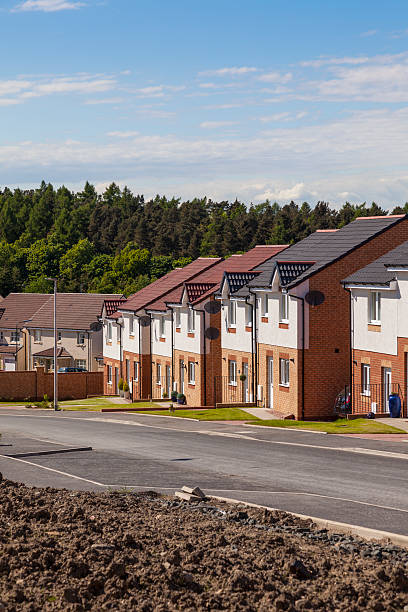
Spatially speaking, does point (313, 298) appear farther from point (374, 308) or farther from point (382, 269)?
point (382, 269)

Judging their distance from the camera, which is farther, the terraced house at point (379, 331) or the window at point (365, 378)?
the window at point (365, 378)

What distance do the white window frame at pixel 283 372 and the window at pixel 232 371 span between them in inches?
265

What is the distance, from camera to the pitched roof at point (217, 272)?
5506cm

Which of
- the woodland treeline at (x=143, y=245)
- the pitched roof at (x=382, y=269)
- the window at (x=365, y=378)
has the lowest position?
the window at (x=365, y=378)

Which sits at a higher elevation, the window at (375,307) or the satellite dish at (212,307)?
the satellite dish at (212,307)

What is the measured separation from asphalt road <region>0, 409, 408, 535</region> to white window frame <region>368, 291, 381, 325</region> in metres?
7.54

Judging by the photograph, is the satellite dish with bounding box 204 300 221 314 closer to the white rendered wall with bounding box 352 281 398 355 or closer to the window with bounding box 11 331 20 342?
the white rendered wall with bounding box 352 281 398 355

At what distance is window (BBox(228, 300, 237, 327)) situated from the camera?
51281 millimetres

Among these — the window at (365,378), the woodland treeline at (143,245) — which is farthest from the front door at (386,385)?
the woodland treeline at (143,245)

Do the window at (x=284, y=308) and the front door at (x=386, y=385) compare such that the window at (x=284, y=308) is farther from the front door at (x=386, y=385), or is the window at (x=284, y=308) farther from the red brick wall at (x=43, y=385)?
the red brick wall at (x=43, y=385)

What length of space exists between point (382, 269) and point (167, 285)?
2827 cm

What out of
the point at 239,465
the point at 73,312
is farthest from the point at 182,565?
the point at 73,312

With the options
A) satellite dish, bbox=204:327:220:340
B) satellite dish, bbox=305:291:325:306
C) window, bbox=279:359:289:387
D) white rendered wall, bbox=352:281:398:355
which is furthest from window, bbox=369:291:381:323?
satellite dish, bbox=204:327:220:340

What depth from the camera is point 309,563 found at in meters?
11.9
